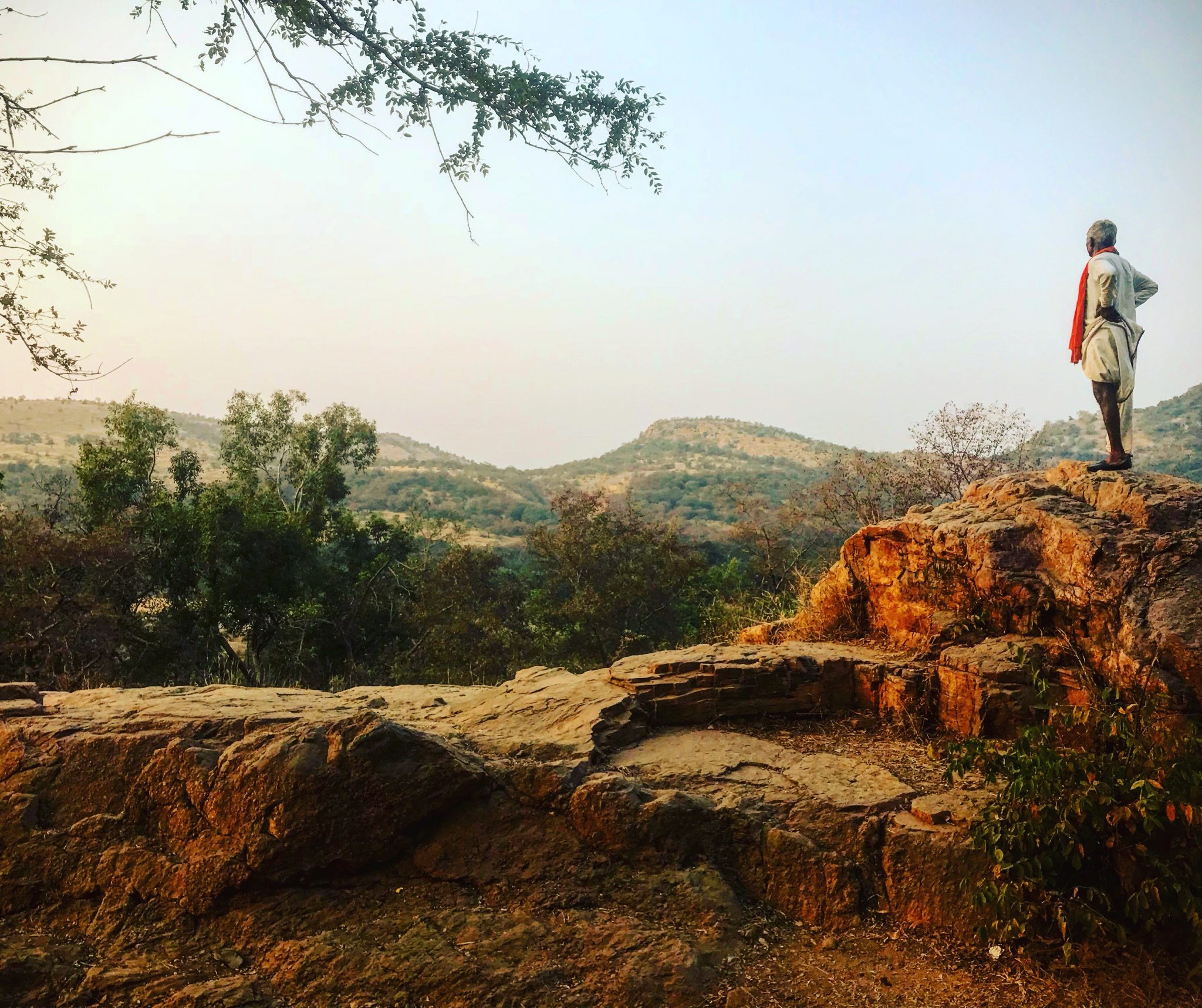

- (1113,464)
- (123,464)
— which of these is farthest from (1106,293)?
(123,464)

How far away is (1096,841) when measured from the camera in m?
4.05

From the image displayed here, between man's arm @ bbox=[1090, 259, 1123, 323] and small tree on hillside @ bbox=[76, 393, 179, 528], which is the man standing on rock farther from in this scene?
small tree on hillside @ bbox=[76, 393, 179, 528]

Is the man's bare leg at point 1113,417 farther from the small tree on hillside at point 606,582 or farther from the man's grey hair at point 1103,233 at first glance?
the small tree on hillside at point 606,582

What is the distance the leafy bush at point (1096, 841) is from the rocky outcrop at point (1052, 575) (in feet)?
Answer: 3.00

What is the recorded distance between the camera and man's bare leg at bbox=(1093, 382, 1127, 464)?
680 centimetres

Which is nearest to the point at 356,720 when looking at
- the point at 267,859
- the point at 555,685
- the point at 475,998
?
the point at 267,859

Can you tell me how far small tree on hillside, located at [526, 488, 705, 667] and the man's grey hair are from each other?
12626 millimetres

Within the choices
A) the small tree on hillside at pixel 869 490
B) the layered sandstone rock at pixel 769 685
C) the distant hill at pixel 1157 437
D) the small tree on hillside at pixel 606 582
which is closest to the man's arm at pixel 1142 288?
the layered sandstone rock at pixel 769 685

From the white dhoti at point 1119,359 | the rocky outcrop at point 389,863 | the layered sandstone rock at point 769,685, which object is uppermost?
the white dhoti at point 1119,359

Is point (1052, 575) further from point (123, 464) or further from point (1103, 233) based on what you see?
point (123, 464)

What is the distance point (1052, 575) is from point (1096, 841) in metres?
2.31

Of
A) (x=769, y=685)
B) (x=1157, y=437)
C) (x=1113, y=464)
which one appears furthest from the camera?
(x=1157, y=437)

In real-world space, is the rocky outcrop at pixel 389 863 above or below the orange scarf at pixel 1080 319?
below

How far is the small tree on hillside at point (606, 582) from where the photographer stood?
1872 cm
